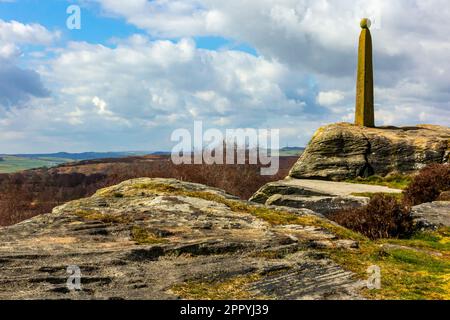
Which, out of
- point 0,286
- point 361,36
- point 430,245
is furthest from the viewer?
point 361,36

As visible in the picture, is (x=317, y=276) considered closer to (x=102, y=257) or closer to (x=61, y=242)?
(x=102, y=257)

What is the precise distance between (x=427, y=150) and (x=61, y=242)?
26.4 m

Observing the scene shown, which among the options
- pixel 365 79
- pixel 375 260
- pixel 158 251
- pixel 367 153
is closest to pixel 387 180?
pixel 367 153

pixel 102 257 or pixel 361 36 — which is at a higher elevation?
pixel 361 36

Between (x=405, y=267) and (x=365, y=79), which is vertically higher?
(x=365, y=79)

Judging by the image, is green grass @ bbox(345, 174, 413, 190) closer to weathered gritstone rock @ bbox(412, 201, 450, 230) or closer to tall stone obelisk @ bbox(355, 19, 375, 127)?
tall stone obelisk @ bbox(355, 19, 375, 127)

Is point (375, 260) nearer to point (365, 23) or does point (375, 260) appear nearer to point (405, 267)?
point (405, 267)

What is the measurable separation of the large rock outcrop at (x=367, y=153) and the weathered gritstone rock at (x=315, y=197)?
3961mm

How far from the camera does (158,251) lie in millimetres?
7660

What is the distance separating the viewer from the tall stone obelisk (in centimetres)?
3559

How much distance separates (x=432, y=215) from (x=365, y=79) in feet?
78.5

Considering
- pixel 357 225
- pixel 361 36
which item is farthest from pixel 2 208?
pixel 357 225
